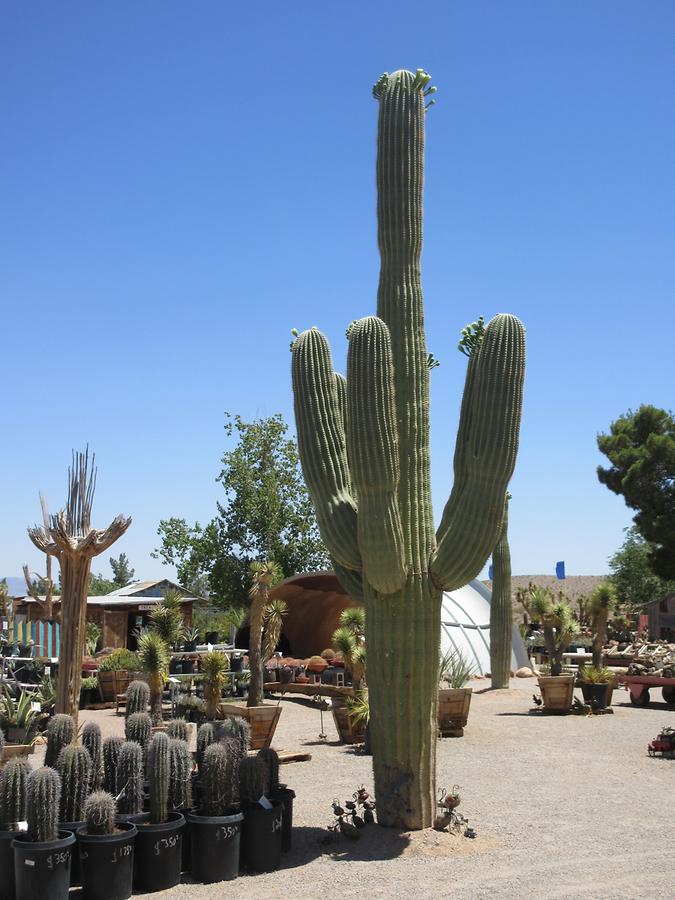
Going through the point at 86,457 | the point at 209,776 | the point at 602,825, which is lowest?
the point at 602,825

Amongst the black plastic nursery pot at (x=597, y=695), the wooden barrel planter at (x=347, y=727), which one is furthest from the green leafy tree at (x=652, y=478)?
the wooden barrel planter at (x=347, y=727)

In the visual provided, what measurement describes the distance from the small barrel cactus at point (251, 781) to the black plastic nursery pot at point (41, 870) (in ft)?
5.30

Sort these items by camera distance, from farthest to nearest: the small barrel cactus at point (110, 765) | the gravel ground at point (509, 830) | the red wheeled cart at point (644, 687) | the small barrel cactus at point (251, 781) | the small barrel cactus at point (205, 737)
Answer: the red wheeled cart at point (644, 687) → the small barrel cactus at point (205, 737) → the small barrel cactus at point (251, 781) → the small barrel cactus at point (110, 765) → the gravel ground at point (509, 830)

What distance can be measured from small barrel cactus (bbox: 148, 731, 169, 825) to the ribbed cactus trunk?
571 inches

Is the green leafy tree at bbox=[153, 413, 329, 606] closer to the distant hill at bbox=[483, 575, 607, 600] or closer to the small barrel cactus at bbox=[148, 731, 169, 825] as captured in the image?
the small barrel cactus at bbox=[148, 731, 169, 825]

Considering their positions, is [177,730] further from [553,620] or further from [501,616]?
[501,616]

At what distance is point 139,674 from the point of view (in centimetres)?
1609

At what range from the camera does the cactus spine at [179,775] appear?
21.7ft

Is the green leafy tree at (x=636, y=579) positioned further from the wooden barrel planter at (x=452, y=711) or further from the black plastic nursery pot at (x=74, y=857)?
the black plastic nursery pot at (x=74, y=857)

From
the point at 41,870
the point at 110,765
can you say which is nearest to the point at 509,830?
the point at 110,765

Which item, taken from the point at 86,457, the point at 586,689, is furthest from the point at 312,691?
the point at 86,457

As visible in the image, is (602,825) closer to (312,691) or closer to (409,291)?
(409,291)

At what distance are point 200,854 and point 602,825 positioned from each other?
12.3ft

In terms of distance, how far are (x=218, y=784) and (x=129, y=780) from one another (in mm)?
662
